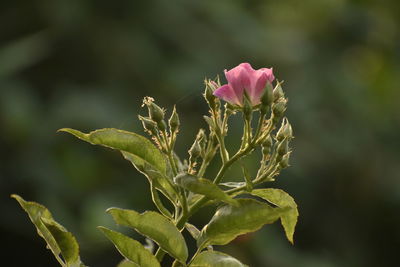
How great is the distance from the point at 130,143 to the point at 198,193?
0.11 metres

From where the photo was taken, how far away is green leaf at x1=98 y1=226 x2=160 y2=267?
936 millimetres

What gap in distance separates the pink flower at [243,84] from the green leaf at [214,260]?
0.18 m

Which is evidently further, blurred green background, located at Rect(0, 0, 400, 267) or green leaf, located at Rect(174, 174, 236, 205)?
blurred green background, located at Rect(0, 0, 400, 267)

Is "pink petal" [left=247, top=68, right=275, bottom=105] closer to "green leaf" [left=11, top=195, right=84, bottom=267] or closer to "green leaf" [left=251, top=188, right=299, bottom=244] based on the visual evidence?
"green leaf" [left=251, top=188, right=299, bottom=244]

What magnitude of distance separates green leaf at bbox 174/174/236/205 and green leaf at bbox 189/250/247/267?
7 centimetres

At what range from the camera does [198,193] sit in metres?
0.90

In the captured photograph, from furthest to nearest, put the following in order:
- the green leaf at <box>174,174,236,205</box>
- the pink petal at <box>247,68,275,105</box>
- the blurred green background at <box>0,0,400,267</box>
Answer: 1. the blurred green background at <box>0,0,400,267</box>
2. the pink petal at <box>247,68,275,105</box>
3. the green leaf at <box>174,174,236,205</box>

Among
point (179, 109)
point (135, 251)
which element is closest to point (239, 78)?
point (135, 251)

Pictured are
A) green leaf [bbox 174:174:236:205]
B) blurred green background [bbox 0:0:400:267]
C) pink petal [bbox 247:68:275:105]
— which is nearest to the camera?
green leaf [bbox 174:174:236:205]

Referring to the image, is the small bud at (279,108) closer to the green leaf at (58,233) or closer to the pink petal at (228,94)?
the pink petal at (228,94)

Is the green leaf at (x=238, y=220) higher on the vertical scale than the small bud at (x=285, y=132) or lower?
lower

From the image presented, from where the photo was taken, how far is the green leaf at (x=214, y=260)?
92 centimetres

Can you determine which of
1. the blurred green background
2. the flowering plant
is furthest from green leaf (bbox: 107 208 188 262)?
the blurred green background

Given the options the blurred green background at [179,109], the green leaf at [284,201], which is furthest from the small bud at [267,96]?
the blurred green background at [179,109]
